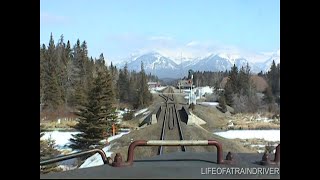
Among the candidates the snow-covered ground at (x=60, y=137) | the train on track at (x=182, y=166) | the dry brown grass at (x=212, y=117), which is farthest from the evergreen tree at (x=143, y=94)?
the train on track at (x=182, y=166)

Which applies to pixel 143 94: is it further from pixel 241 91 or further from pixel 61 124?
pixel 61 124

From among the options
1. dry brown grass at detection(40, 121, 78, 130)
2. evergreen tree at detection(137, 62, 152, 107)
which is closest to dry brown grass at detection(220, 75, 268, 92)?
evergreen tree at detection(137, 62, 152, 107)

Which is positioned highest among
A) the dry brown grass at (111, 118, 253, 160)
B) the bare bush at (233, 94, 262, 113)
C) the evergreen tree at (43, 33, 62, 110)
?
the evergreen tree at (43, 33, 62, 110)

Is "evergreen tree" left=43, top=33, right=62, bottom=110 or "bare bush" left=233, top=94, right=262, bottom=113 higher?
"evergreen tree" left=43, top=33, right=62, bottom=110

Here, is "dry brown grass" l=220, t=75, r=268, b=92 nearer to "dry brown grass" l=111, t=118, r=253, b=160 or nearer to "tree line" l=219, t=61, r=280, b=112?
"tree line" l=219, t=61, r=280, b=112

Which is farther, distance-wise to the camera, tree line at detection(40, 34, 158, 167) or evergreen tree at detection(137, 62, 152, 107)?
tree line at detection(40, 34, 158, 167)

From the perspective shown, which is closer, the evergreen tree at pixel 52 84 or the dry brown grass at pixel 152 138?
the dry brown grass at pixel 152 138

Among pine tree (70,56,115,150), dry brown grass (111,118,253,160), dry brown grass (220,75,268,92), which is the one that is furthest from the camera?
pine tree (70,56,115,150)

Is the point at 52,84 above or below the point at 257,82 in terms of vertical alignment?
below

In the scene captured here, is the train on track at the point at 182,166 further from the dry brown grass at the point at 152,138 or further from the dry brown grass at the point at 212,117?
the dry brown grass at the point at 212,117

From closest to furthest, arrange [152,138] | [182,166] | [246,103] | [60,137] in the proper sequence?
[182,166]
[152,138]
[60,137]
[246,103]

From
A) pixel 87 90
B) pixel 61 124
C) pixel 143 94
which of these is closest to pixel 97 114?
pixel 87 90
